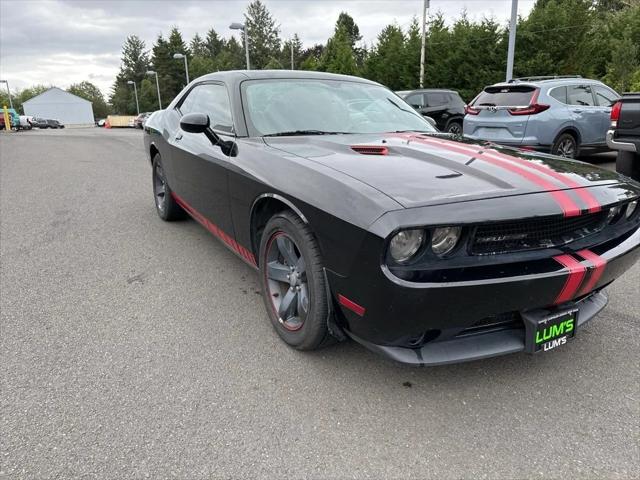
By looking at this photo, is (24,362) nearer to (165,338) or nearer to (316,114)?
(165,338)

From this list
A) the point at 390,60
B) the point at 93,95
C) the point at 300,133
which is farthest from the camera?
the point at 93,95

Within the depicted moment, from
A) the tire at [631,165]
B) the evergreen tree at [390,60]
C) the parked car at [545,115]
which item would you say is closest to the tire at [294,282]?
the tire at [631,165]

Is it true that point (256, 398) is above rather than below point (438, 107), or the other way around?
below

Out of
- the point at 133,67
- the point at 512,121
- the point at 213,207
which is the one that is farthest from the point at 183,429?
the point at 133,67

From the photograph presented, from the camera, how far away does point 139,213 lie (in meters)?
5.62

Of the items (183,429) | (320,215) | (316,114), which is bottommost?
(183,429)

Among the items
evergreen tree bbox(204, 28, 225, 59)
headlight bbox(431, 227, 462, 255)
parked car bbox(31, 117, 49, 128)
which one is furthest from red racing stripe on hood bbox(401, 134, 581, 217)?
evergreen tree bbox(204, 28, 225, 59)

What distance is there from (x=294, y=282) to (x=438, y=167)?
0.90 m

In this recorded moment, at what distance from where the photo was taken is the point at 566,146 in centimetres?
816

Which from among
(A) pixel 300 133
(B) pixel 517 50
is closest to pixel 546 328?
(A) pixel 300 133

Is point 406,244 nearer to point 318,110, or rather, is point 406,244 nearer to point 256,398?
point 256,398

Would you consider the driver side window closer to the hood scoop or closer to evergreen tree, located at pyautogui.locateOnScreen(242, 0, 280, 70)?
the hood scoop

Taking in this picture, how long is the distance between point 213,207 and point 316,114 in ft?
3.09

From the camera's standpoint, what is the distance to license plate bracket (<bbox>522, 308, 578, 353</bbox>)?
200 centimetres
